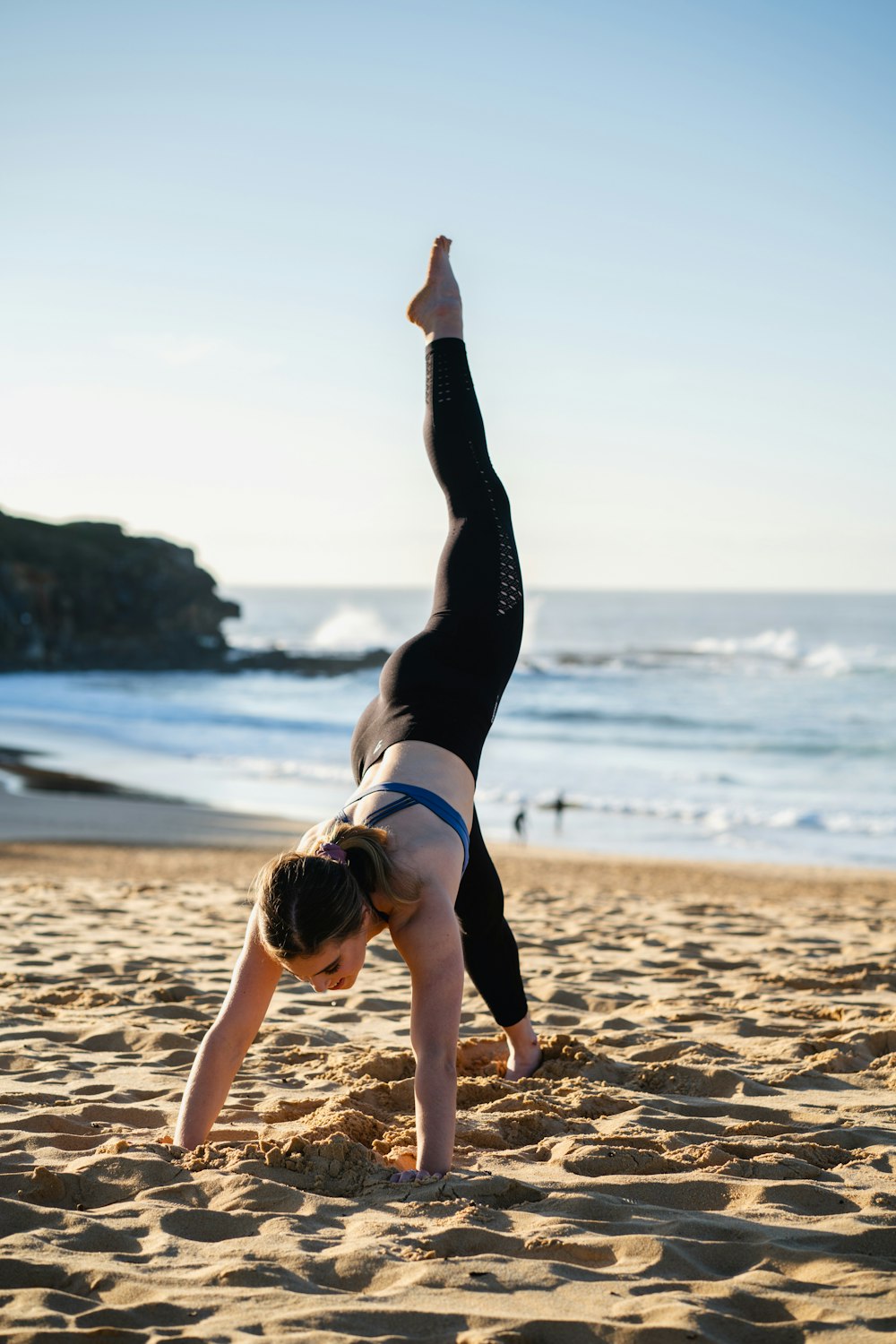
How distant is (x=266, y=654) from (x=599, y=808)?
23632mm

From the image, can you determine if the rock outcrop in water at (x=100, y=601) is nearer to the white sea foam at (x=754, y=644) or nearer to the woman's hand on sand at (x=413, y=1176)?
the white sea foam at (x=754, y=644)

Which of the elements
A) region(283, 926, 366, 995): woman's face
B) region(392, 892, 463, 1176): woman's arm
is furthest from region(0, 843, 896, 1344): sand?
region(283, 926, 366, 995): woman's face

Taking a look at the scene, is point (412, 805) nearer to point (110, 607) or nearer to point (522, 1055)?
point (522, 1055)

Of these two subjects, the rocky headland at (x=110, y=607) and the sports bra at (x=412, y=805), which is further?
the rocky headland at (x=110, y=607)

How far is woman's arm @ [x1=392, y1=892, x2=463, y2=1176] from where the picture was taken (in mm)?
2484

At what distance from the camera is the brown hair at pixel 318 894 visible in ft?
7.77

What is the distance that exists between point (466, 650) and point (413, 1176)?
1322 millimetres

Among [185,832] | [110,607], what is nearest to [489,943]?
[185,832]

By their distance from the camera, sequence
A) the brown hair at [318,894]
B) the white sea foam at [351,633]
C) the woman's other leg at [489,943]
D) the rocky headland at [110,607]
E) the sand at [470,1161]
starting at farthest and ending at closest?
the white sea foam at [351,633] < the rocky headland at [110,607] < the woman's other leg at [489,943] < the brown hair at [318,894] < the sand at [470,1161]

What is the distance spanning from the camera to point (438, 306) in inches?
143

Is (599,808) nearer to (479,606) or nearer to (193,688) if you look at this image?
(479,606)

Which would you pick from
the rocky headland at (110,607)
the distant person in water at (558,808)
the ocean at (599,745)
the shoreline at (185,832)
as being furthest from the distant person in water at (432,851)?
the rocky headland at (110,607)

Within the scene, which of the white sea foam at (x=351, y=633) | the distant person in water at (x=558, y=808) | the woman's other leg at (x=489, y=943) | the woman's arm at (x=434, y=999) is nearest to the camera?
the woman's arm at (x=434, y=999)

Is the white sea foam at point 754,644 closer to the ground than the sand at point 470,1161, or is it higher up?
higher up
